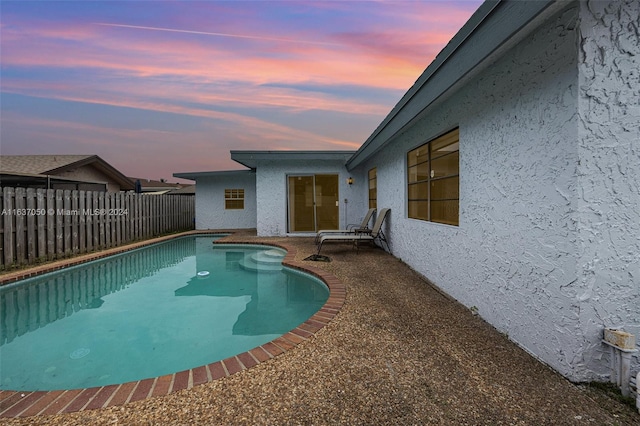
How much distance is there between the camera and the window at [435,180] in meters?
4.22

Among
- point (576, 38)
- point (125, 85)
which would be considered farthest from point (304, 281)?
point (125, 85)

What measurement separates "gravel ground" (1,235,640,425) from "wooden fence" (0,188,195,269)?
7.22m

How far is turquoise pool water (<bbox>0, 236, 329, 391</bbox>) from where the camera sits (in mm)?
Answer: 2928

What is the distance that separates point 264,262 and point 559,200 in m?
6.54

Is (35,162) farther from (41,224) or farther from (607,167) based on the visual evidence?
(607,167)

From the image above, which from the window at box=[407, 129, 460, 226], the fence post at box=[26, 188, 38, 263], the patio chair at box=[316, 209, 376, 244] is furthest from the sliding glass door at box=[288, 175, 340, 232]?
the fence post at box=[26, 188, 38, 263]

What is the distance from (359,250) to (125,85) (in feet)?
35.1

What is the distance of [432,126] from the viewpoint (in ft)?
15.7

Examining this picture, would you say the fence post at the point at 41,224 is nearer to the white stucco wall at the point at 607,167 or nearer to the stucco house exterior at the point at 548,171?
the stucco house exterior at the point at 548,171

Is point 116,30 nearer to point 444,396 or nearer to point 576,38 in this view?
point 576,38

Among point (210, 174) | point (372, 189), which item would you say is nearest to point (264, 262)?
point (372, 189)

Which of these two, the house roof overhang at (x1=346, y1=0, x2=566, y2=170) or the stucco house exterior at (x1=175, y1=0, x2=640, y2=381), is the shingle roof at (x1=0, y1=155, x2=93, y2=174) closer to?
the house roof overhang at (x1=346, y1=0, x2=566, y2=170)

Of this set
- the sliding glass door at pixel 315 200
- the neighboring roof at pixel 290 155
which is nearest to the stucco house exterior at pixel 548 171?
the neighboring roof at pixel 290 155

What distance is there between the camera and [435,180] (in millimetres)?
4867
